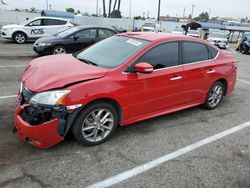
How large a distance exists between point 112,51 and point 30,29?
12294mm

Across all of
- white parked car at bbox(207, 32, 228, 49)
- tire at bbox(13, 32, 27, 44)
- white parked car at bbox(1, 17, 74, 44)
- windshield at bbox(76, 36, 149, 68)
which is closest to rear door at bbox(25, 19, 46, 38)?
white parked car at bbox(1, 17, 74, 44)

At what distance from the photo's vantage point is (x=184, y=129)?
15.0ft

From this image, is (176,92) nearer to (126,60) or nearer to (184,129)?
(184,129)

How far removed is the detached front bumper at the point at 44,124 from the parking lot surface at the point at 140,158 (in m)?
0.27

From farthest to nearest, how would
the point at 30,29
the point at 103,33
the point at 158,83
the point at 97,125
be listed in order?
1. the point at 30,29
2. the point at 103,33
3. the point at 158,83
4. the point at 97,125

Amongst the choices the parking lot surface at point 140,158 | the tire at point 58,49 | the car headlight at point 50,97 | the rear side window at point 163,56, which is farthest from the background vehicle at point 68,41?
the car headlight at point 50,97

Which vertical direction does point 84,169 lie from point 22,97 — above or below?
below

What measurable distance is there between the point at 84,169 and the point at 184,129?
6.91 ft

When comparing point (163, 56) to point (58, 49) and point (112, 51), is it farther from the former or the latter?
point (58, 49)

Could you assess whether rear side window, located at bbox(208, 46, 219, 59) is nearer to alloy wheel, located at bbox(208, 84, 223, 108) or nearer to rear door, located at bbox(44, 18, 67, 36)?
alloy wheel, located at bbox(208, 84, 223, 108)

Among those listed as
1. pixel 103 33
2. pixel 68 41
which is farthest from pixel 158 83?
pixel 103 33

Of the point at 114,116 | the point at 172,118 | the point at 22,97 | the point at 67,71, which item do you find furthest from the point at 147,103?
the point at 22,97

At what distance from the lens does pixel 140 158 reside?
3.56 m

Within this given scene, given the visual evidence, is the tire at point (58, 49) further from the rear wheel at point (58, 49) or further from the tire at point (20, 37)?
the tire at point (20, 37)
